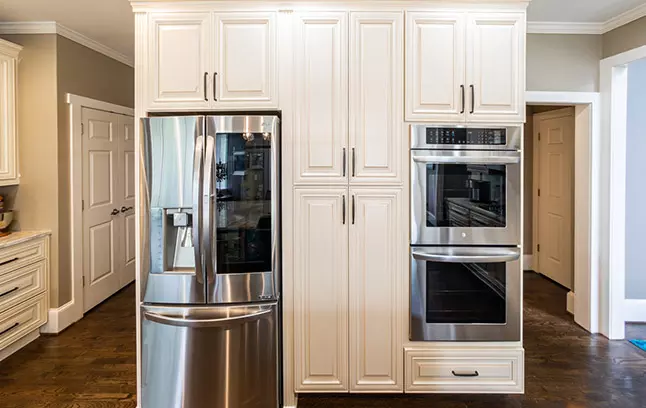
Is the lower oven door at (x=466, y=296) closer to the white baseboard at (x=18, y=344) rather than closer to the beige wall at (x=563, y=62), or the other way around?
the beige wall at (x=563, y=62)

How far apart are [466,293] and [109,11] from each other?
324 cm

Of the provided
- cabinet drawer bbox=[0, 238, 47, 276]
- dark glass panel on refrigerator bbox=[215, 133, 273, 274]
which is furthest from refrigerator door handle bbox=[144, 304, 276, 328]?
cabinet drawer bbox=[0, 238, 47, 276]

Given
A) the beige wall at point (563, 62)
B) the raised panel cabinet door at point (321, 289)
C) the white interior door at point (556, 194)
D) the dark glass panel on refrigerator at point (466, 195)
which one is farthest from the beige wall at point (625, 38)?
the raised panel cabinet door at point (321, 289)

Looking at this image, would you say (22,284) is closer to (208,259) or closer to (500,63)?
(208,259)

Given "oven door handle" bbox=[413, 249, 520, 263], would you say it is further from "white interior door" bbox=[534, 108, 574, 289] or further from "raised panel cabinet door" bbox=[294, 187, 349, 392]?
"white interior door" bbox=[534, 108, 574, 289]

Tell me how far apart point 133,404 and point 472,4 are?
3.02 m

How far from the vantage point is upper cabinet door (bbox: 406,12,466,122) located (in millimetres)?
2441

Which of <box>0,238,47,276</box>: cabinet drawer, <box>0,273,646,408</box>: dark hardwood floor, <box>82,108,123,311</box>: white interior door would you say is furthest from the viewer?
<box>82,108,123,311</box>: white interior door

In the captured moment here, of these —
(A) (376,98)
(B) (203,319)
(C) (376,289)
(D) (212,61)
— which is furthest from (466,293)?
(D) (212,61)

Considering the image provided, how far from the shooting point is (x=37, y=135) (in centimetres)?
371

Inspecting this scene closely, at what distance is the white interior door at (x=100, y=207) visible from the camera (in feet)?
13.8

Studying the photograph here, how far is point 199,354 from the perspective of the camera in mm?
2307

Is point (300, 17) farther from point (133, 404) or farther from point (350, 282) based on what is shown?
point (133, 404)

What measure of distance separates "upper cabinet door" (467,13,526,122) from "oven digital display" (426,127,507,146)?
0.22ft
